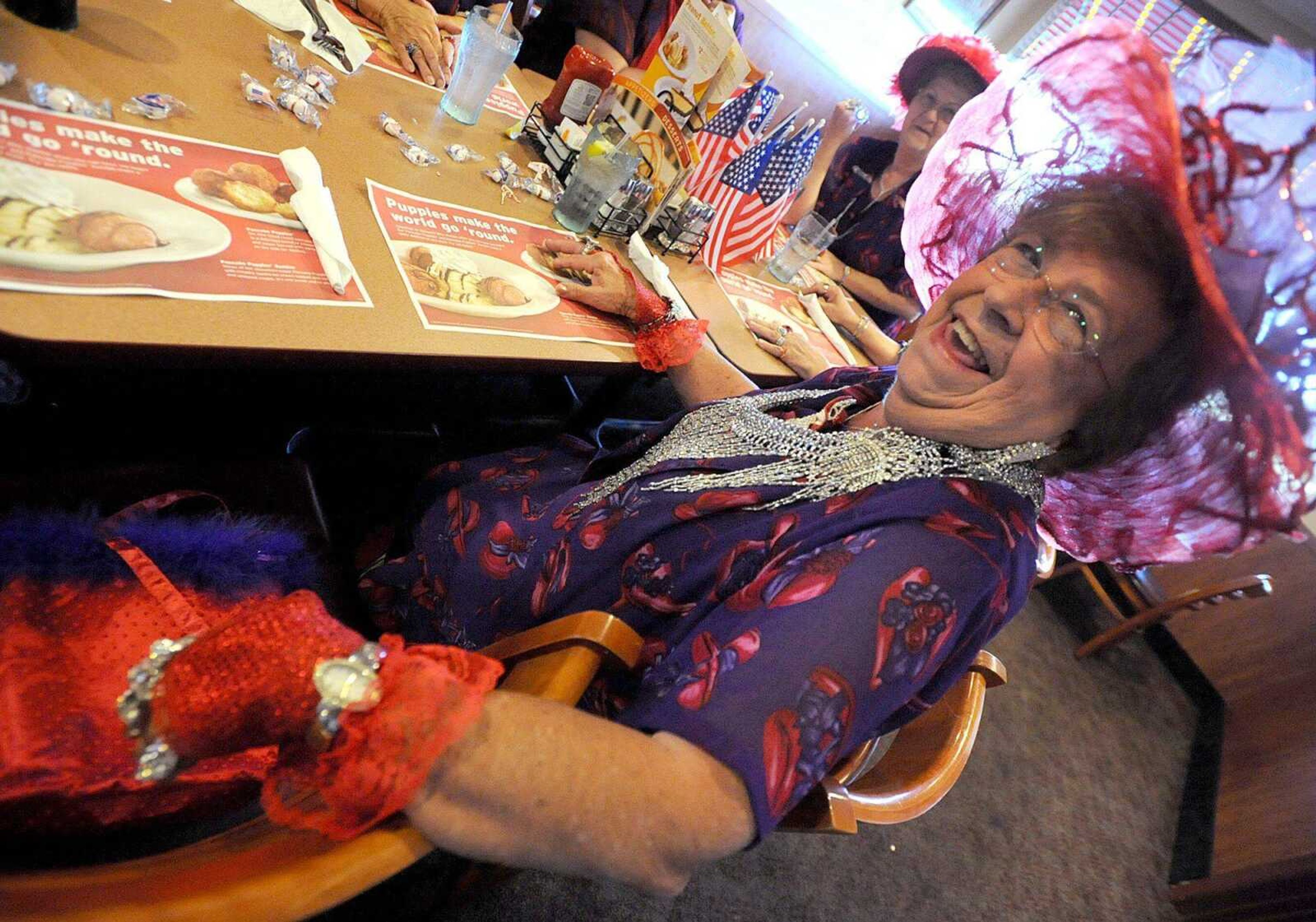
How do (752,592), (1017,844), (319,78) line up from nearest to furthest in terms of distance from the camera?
(752,592) < (319,78) < (1017,844)

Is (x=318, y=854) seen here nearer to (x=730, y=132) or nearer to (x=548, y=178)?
(x=548, y=178)

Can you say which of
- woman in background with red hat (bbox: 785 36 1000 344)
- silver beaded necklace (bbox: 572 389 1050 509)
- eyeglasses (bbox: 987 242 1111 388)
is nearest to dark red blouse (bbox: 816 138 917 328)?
woman in background with red hat (bbox: 785 36 1000 344)

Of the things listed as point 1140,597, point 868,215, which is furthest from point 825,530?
point 1140,597

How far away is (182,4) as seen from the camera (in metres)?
1.11

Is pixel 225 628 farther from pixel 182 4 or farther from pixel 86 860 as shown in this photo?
pixel 182 4

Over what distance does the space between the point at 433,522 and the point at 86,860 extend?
1.95ft

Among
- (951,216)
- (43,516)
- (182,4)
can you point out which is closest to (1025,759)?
(951,216)

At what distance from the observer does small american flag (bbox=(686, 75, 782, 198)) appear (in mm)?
1520

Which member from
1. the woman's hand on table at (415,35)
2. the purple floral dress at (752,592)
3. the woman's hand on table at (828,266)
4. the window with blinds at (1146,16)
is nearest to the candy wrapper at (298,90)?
the woman's hand on table at (415,35)

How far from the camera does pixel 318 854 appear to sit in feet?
1.36

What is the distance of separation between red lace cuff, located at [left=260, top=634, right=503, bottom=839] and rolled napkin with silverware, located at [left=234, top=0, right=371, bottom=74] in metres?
1.27

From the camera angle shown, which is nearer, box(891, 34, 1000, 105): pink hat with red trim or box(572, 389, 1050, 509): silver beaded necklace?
box(572, 389, 1050, 509): silver beaded necklace

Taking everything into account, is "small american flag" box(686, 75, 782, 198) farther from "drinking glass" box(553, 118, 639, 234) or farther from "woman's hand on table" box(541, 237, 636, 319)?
"woman's hand on table" box(541, 237, 636, 319)

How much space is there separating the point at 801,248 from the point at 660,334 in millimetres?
903
